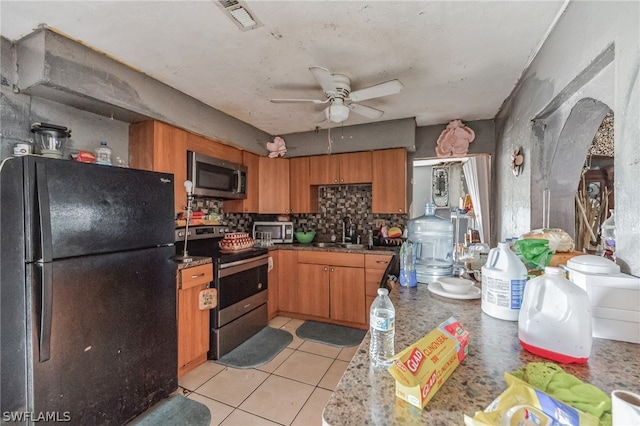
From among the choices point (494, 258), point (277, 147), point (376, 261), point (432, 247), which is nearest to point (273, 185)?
point (277, 147)

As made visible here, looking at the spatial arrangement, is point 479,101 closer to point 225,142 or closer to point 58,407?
point 225,142

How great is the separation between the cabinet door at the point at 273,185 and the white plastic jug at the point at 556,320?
3.04m

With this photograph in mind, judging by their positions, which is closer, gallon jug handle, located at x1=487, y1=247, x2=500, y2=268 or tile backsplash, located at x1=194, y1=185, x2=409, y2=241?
gallon jug handle, located at x1=487, y1=247, x2=500, y2=268

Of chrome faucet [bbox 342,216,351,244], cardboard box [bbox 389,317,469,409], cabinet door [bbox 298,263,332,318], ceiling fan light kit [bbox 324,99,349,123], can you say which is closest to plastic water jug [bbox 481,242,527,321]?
cardboard box [bbox 389,317,469,409]

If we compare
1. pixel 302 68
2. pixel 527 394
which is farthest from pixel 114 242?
pixel 527 394

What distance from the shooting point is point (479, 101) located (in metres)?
2.52

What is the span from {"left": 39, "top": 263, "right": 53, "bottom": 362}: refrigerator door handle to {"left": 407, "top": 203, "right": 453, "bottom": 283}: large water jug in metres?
1.84

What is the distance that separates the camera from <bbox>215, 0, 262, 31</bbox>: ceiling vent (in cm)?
133

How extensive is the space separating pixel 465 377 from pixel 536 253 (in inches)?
32.1

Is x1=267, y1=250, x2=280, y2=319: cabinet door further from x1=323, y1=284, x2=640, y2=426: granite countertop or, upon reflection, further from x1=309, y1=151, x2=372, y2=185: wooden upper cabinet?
x1=323, y1=284, x2=640, y2=426: granite countertop

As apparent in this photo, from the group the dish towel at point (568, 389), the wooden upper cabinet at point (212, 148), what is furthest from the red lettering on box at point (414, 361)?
the wooden upper cabinet at point (212, 148)

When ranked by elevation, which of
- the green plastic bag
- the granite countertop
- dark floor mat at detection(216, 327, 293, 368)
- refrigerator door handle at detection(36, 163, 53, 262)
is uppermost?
refrigerator door handle at detection(36, 163, 53, 262)

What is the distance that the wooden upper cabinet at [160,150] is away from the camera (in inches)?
87.0

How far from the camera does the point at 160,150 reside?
223 centimetres
